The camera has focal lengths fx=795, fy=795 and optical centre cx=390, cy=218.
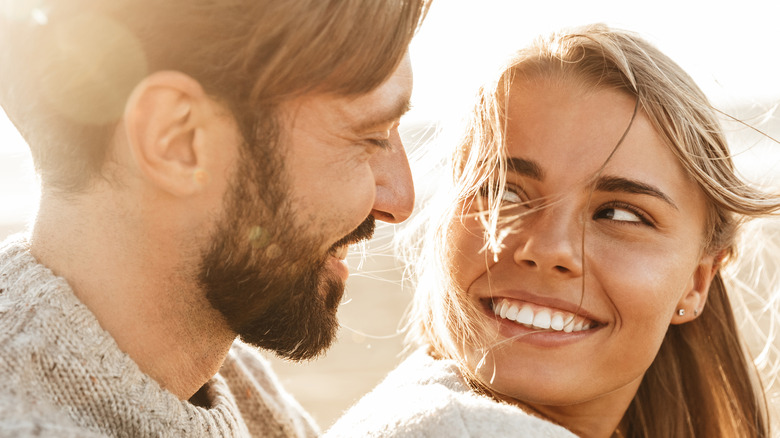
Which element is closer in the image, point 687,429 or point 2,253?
point 2,253

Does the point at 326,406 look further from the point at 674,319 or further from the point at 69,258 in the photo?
the point at 69,258

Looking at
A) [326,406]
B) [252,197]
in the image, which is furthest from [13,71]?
[326,406]

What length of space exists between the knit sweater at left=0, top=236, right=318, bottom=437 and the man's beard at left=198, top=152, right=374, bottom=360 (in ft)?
1.05

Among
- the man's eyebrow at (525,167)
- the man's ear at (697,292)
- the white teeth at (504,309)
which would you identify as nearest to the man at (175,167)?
the man's eyebrow at (525,167)

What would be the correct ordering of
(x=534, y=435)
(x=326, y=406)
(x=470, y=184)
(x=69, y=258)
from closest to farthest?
(x=534, y=435), (x=69, y=258), (x=470, y=184), (x=326, y=406)

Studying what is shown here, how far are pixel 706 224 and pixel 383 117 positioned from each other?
46.1 inches

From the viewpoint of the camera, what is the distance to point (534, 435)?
1684 mm

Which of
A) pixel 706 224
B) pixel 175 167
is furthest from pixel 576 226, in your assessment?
pixel 175 167

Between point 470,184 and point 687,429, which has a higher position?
point 470,184

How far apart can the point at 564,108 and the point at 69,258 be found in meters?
1.50

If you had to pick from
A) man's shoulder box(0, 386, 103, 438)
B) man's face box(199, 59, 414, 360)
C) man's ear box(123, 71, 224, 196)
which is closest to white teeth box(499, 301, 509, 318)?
man's face box(199, 59, 414, 360)

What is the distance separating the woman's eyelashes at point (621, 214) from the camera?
2430 mm

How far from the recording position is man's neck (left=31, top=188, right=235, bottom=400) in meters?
1.91

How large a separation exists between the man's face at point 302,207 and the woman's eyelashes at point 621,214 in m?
0.59
